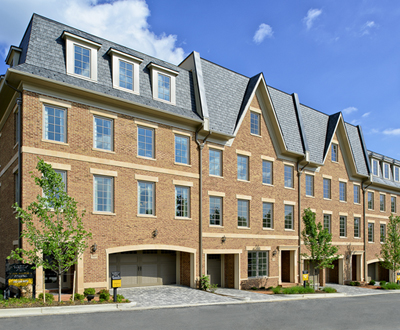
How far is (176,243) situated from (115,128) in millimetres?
7356

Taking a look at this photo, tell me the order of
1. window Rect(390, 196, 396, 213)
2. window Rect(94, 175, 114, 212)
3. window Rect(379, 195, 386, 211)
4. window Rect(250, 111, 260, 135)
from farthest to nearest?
1. window Rect(390, 196, 396, 213)
2. window Rect(379, 195, 386, 211)
3. window Rect(250, 111, 260, 135)
4. window Rect(94, 175, 114, 212)

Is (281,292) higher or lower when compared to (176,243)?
lower

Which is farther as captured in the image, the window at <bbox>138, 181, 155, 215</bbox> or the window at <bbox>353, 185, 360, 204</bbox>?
the window at <bbox>353, 185, 360, 204</bbox>

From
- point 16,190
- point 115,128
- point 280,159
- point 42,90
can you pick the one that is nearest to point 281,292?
point 280,159

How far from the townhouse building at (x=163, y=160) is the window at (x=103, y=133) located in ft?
0.18

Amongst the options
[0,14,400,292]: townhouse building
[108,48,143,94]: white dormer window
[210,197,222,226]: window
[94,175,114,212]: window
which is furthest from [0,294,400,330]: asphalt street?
[108,48,143,94]: white dormer window

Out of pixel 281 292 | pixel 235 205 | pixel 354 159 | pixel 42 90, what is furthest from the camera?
pixel 354 159

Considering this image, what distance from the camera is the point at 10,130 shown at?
2023 cm

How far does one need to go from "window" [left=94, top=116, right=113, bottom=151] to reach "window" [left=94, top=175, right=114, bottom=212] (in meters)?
1.65

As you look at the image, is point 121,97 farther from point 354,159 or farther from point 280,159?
point 354,159

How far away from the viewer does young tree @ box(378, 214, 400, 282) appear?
36188 mm

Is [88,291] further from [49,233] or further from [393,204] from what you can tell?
[393,204]

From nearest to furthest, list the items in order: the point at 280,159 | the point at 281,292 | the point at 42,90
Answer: the point at 42,90 < the point at 281,292 < the point at 280,159

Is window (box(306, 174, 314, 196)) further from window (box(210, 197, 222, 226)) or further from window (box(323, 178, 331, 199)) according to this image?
window (box(210, 197, 222, 226))
